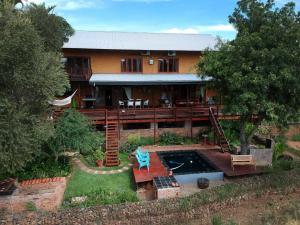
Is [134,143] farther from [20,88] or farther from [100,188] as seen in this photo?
[20,88]

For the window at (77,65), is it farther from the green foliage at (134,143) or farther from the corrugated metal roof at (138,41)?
the green foliage at (134,143)

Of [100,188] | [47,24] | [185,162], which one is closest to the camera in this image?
[100,188]

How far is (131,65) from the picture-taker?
26719 mm

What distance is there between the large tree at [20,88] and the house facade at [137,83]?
868 cm

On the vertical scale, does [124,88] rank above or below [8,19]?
below

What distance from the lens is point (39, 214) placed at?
12.4 metres

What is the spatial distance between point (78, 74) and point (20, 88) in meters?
12.8

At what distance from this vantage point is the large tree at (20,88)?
11.4m

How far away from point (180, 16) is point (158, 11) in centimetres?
374

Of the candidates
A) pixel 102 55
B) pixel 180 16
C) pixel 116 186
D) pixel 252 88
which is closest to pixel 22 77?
pixel 116 186

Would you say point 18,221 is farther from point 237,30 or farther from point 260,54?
point 237,30

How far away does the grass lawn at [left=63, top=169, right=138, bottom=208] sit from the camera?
14.2m

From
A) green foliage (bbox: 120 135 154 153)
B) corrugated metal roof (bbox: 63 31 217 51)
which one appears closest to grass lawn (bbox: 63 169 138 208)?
green foliage (bbox: 120 135 154 153)

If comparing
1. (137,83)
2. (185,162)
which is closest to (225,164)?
(185,162)
